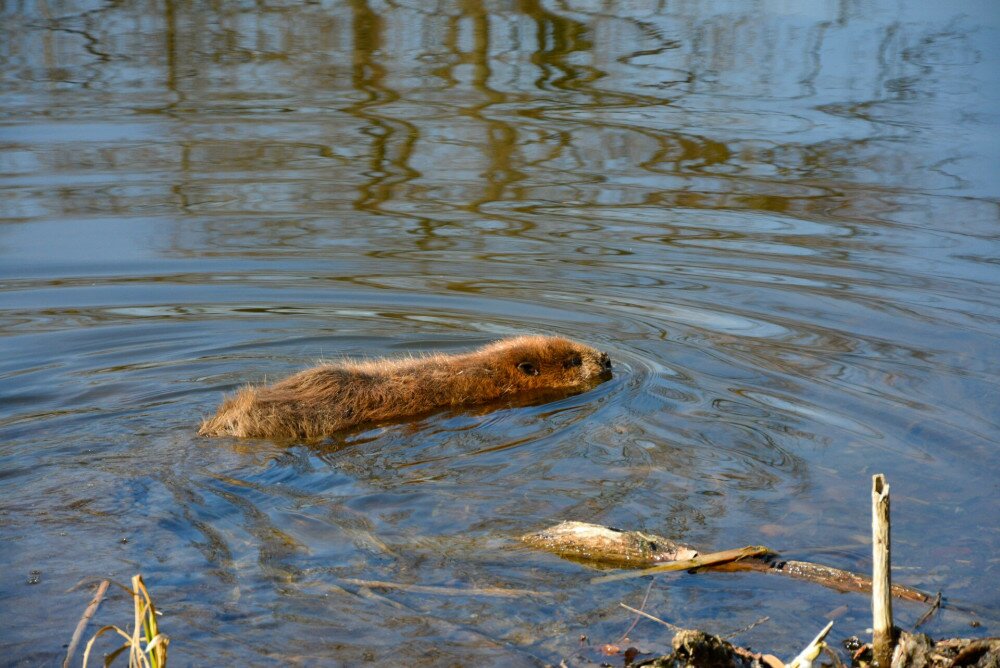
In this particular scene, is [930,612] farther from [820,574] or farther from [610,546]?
[610,546]

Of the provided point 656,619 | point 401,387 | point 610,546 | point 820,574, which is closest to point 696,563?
→ point 610,546

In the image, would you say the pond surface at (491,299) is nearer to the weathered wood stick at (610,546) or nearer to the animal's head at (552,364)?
the weathered wood stick at (610,546)

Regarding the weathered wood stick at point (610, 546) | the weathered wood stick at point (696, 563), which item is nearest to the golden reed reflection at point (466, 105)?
the weathered wood stick at point (610, 546)

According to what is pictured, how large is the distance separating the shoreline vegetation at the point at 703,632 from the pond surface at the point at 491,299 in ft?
0.27

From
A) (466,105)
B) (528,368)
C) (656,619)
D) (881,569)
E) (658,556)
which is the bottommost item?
(528,368)

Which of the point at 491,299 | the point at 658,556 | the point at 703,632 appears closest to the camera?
the point at 703,632

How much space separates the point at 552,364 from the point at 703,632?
364cm

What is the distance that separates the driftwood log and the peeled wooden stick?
69cm

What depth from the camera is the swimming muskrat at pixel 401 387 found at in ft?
19.9

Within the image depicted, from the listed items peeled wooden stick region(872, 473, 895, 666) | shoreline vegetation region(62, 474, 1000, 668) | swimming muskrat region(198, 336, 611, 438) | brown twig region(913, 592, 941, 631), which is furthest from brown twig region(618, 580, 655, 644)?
swimming muskrat region(198, 336, 611, 438)

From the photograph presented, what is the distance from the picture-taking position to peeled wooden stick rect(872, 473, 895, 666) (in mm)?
3330

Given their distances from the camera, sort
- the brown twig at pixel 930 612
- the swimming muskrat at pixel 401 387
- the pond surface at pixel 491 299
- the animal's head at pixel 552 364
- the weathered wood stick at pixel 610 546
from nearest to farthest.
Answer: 1. the brown twig at pixel 930 612
2. the pond surface at pixel 491 299
3. the weathered wood stick at pixel 610 546
4. the swimming muskrat at pixel 401 387
5. the animal's head at pixel 552 364

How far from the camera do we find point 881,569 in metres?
3.37

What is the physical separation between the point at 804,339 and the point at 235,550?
4492mm
